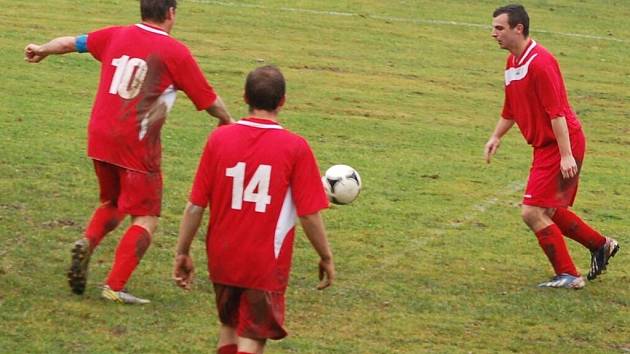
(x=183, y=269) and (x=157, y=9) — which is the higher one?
(x=157, y=9)

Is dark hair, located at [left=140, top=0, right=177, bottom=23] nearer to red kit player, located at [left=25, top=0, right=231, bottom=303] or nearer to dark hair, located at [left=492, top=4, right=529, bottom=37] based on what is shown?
red kit player, located at [left=25, top=0, right=231, bottom=303]

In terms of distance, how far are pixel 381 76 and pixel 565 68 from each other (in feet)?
13.4

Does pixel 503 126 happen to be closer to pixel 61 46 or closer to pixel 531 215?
pixel 531 215

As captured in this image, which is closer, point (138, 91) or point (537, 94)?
point (138, 91)

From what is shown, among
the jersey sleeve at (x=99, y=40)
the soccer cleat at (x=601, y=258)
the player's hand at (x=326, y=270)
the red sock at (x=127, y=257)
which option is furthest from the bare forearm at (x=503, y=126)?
the player's hand at (x=326, y=270)

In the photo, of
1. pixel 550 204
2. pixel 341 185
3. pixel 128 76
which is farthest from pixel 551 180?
pixel 128 76

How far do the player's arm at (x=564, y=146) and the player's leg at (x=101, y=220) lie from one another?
10.6 ft

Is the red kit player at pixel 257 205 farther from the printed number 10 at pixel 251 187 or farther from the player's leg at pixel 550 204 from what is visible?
the player's leg at pixel 550 204

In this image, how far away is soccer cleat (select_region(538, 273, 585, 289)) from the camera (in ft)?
34.3

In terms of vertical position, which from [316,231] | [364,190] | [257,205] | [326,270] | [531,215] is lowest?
[364,190]

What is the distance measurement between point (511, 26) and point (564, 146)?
3.27 ft

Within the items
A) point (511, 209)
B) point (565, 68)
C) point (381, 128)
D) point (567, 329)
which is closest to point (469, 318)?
point (567, 329)

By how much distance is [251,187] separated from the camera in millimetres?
6832

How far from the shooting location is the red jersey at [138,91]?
8.88 metres
